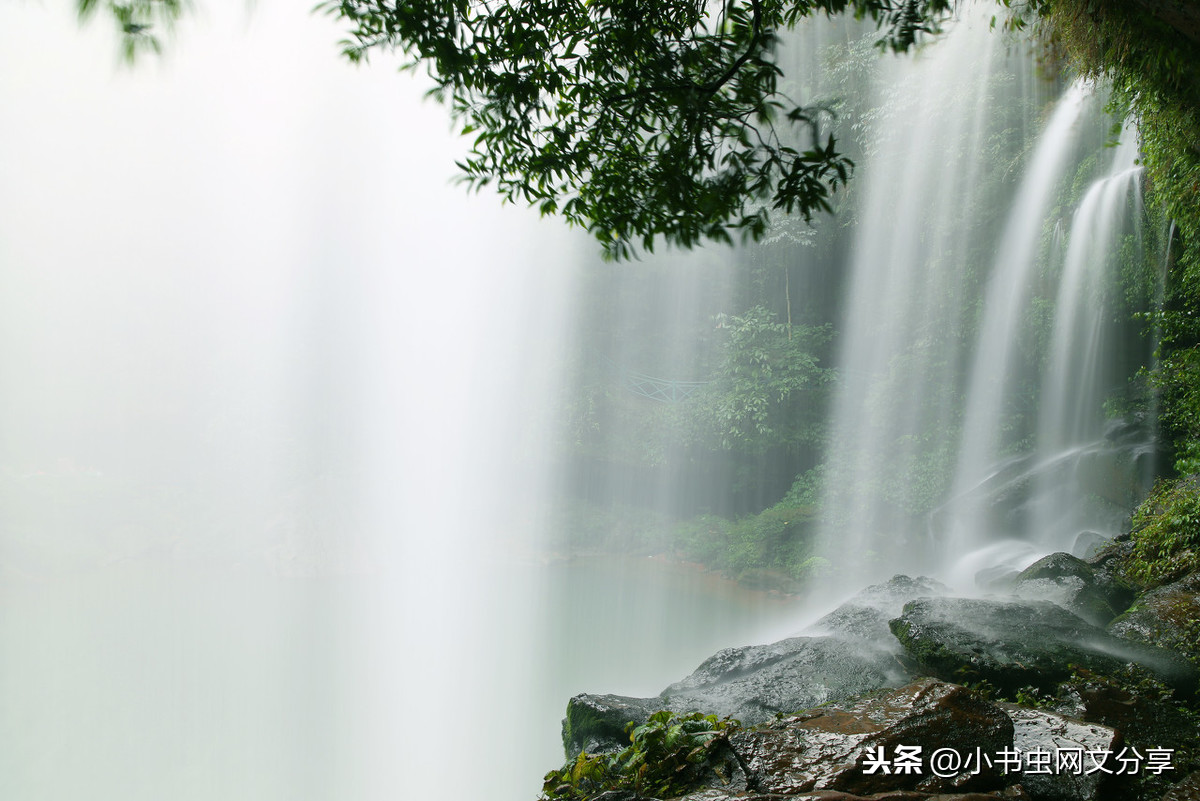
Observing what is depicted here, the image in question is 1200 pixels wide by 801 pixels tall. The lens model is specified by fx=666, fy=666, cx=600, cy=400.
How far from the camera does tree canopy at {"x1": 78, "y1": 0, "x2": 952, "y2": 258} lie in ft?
8.63

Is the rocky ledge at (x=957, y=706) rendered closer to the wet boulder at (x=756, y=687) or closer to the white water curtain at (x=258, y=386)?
the wet boulder at (x=756, y=687)

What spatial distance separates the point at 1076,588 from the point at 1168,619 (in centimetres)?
112

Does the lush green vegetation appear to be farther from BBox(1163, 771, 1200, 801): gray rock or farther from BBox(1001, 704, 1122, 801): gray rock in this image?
BBox(1163, 771, 1200, 801): gray rock

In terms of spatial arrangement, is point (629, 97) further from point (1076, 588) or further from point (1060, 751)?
point (1076, 588)

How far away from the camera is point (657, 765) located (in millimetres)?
2447

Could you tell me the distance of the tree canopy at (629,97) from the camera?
8.63ft

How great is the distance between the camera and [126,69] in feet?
7.65

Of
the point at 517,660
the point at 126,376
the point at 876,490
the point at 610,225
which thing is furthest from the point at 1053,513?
the point at 126,376

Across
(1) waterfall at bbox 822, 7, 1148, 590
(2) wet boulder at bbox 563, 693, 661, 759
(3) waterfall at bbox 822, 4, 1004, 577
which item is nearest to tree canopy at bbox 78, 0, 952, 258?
(2) wet boulder at bbox 563, 693, 661, 759

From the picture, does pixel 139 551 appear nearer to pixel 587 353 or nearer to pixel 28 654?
pixel 28 654

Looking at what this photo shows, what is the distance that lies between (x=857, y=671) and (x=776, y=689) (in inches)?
20.8

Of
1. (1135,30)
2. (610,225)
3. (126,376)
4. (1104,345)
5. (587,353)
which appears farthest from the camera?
(587,353)

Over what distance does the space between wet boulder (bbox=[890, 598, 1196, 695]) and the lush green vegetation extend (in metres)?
1.66

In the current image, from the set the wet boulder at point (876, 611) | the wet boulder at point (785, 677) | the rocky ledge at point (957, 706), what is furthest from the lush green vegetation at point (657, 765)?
the wet boulder at point (876, 611)
